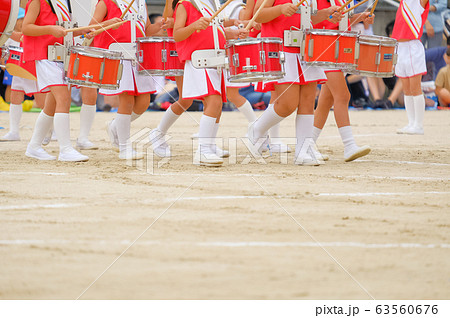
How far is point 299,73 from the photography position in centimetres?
598

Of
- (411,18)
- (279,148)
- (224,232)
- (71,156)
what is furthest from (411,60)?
(224,232)

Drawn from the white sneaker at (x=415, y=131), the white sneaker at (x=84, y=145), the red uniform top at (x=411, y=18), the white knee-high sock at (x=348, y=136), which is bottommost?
the white sneaker at (x=84, y=145)

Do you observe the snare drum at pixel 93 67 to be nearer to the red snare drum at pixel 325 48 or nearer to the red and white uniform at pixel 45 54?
the red and white uniform at pixel 45 54

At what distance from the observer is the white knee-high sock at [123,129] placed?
6.80m

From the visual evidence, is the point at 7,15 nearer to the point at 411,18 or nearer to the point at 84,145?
the point at 84,145

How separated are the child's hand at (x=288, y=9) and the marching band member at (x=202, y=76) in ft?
2.28

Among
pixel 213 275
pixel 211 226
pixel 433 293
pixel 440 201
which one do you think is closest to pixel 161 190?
pixel 211 226

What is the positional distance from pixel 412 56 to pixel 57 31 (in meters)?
5.65

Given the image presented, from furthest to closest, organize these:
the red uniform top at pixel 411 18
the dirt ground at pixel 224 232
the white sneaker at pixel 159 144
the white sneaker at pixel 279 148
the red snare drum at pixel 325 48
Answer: the red uniform top at pixel 411 18
the white sneaker at pixel 279 148
the white sneaker at pixel 159 144
the red snare drum at pixel 325 48
the dirt ground at pixel 224 232

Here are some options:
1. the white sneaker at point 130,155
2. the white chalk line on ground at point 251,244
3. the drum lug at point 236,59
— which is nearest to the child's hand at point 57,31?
the white sneaker at point 130,155

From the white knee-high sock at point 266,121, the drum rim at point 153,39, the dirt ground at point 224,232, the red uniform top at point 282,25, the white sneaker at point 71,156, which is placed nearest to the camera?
the dirt ground at point 224,232

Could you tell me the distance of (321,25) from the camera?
639 centimetres

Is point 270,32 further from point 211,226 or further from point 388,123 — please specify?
point 388,123

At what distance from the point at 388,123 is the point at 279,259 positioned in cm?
1005
